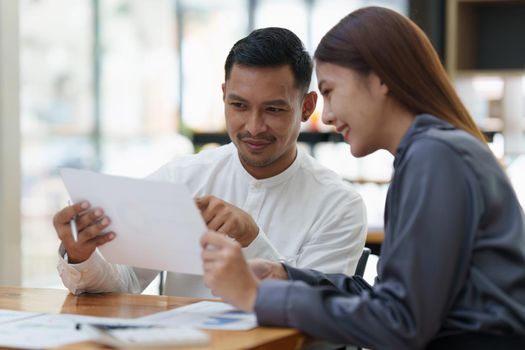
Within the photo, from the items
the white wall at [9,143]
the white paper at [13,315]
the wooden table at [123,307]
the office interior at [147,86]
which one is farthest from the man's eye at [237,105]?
the white wall at [9,143]

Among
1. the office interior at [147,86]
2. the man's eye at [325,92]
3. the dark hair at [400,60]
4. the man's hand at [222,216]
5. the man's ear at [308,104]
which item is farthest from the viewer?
the office interior at [147,86]

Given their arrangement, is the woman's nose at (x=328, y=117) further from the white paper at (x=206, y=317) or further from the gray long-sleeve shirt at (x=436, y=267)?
the white paper at (x=206, y=317)

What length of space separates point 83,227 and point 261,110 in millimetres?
618

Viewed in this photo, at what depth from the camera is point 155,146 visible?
25.9 ft

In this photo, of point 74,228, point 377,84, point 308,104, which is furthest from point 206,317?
point 308,104

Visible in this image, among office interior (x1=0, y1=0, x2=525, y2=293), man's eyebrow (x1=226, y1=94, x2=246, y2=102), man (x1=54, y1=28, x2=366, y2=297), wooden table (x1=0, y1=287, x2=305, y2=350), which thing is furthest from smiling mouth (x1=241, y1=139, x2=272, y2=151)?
office interior (x1=0, y1=0, x2=525, y2=293)

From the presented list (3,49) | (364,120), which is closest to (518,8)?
(3,49)

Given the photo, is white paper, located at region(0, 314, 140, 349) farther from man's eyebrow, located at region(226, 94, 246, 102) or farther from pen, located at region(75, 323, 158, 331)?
man's eyebrow, located at region(226, 94, 246, 102)

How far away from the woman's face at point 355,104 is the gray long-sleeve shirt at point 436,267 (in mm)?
→ 120

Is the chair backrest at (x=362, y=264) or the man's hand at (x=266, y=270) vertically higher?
the man's hand at (x=266, y=270)

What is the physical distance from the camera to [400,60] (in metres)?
1.68

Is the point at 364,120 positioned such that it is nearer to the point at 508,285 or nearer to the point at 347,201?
the point at 508,285

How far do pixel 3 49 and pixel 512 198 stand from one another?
311 centimetres

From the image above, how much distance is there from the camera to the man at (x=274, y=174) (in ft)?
7.76
